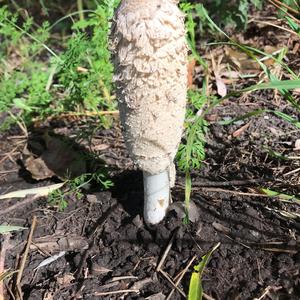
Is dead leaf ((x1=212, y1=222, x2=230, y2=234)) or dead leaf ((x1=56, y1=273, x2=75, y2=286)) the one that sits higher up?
dead leaf ((x1=212, y1=222, x2=230, y2=234))

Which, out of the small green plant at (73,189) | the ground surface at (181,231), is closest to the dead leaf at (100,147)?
the ground surface at (181,231)

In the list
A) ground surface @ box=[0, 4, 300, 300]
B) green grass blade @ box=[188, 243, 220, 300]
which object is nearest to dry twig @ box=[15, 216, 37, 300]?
ground surface @ box=[0, 4, 300, 300]

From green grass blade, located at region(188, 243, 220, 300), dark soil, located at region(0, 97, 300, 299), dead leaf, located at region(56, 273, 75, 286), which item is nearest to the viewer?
green grass blade, located at region(188, 243, 220, 300)

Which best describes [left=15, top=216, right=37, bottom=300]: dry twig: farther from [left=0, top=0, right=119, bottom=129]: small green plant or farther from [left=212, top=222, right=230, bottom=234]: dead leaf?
[left=212, top=222, right=230, bottom=234]: dead leaf

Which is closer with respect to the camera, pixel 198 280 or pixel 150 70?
pixel 150 70

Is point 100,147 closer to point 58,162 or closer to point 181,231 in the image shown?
point 58,162

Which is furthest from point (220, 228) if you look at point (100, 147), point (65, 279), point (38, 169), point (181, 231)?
point (38, 169)

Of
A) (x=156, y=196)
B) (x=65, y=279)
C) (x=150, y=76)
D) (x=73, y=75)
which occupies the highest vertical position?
(x=150, y=76)

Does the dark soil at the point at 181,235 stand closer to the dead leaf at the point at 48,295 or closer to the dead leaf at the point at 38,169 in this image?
the dead leaf at the point at 48,295
